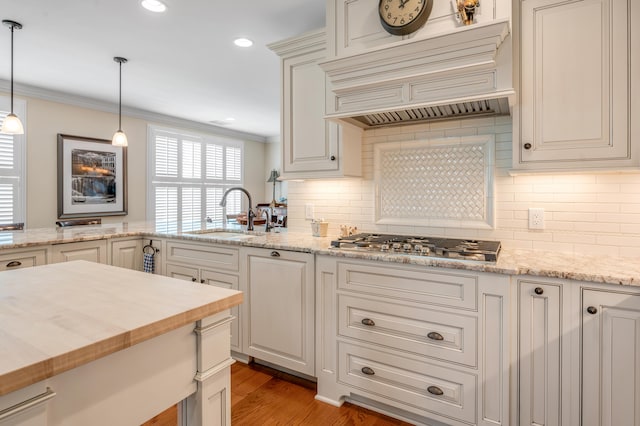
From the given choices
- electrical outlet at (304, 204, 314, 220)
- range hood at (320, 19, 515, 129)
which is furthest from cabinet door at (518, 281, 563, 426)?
electrical outlet at (304, 204, 314, 220)

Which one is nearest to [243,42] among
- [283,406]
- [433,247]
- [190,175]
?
[433,247]

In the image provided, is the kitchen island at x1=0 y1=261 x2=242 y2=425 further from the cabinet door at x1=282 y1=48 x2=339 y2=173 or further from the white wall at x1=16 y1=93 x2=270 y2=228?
the white wall at x1=16 y1=93 x2=270 y2=228

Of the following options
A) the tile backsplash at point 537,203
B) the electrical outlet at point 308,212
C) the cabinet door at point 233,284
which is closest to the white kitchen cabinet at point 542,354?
the tile backsplash at point 537,203

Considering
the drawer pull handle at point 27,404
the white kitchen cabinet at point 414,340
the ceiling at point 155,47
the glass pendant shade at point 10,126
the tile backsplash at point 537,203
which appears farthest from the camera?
the glass pendant shade at point 10,126

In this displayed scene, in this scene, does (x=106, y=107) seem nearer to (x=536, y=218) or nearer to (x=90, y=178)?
(x=90, y=178)

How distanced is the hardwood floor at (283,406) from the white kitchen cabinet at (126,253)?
1268 mm

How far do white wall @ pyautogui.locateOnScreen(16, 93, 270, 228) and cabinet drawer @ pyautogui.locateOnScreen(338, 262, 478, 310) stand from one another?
4279mm

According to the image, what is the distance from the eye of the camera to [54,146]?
4.55 metres

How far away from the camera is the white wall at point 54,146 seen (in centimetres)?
437

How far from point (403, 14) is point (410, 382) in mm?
1894

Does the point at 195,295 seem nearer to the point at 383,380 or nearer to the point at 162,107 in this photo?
the point at 383,380

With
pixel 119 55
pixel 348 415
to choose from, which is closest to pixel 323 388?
pixel 348 415

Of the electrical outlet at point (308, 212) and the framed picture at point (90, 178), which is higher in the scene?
the framed picture at point (90, 178)

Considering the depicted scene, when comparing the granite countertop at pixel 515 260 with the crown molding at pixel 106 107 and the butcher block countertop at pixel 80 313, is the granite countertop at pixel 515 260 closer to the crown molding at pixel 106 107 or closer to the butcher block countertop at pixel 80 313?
the butcher block countertop at pixel 80 313
